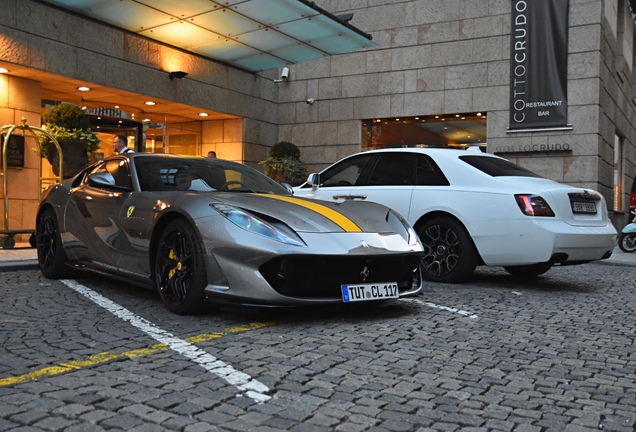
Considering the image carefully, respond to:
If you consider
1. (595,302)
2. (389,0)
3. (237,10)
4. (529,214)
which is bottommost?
(595,302)

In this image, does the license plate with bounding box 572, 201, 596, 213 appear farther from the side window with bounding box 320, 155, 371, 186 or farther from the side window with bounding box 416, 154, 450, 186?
the side window with bounding box 320, 155, 371, 186

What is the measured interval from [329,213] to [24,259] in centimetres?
546

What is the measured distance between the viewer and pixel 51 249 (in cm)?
697

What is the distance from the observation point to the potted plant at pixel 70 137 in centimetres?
1218

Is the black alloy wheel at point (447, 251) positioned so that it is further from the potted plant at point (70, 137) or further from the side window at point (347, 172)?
the potted plant at point (70, 137)

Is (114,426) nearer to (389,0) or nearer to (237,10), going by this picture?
(237,10)

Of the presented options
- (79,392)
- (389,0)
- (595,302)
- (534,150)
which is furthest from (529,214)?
(389,0)

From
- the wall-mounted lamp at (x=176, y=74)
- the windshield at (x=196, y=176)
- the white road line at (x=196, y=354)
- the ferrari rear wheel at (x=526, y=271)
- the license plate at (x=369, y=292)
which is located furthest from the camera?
the wall-mounted lamp at (x=176, y=74)

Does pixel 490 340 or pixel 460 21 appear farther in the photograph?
pixel 460 21

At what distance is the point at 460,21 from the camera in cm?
1728

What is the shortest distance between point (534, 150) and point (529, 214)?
10.2 m

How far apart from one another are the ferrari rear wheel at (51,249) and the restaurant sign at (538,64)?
1249cm

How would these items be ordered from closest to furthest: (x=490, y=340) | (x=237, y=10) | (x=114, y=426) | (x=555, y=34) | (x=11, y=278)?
(x=114, y=426) < (x=490, y=340) < (x=11, y=278) < (x=237, y=10) < (x=555, y=34)

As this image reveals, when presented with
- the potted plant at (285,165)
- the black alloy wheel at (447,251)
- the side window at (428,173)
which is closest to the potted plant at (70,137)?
the potted plant at (285,165)
